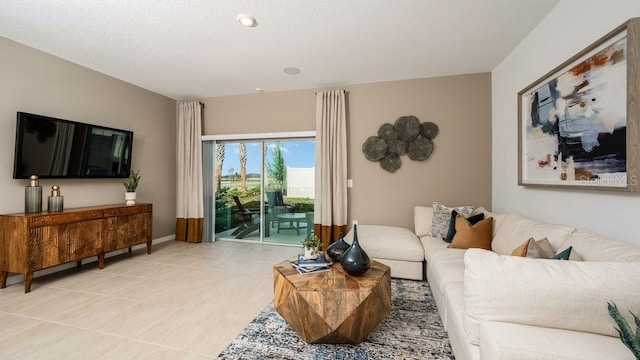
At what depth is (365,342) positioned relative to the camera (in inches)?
77.5

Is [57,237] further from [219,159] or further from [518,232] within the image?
[518,232]

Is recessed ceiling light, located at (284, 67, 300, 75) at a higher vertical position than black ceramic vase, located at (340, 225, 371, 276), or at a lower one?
higher

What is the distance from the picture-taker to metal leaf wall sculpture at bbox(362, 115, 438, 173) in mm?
4105

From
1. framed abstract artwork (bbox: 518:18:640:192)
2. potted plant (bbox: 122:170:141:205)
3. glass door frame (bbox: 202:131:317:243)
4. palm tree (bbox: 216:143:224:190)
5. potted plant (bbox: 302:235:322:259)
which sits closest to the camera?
framed abstract artwork (bbox: 518:18:640:192)

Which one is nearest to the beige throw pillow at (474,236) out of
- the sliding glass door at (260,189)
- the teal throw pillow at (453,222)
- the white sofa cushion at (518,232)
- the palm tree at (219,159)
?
the white sofa cushion at (518,232)

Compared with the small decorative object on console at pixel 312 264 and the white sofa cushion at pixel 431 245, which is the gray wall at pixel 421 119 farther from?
the small decorative object on console at pixel 312 264

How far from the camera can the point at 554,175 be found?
7.76 ft

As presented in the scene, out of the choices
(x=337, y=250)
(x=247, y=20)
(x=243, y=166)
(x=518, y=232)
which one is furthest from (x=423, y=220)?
(x=243, y=166)

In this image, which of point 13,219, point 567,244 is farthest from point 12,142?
point 567,244

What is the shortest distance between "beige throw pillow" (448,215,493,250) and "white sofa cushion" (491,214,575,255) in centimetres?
6

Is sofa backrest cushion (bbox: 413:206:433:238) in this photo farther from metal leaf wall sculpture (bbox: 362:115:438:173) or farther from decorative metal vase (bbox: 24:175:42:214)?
decorative metal vase (bbox: 24:175:42:214)

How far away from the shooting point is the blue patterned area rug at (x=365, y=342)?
72.0 inches

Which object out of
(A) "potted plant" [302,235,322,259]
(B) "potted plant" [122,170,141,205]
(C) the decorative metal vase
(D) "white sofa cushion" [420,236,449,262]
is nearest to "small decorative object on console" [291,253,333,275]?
(A) "potted plant" [302,235,322,259]

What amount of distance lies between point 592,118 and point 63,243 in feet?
16.9
